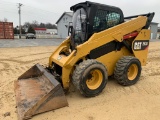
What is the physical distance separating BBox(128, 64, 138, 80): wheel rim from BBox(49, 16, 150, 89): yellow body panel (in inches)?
17.0

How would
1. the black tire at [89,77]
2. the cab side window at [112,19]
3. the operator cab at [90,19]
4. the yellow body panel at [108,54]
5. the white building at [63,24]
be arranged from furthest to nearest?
the white building at [63,24] < the cab side window at [112,19] < the operator cab at [90,19] < the yellow body panel at [108,54] < the black tire at [89,77]

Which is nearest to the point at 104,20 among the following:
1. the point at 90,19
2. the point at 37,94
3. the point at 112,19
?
the point at 112,19

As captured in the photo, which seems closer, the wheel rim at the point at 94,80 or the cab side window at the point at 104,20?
the wheel rim at the point at 94,80

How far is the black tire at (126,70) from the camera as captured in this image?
15.9 ft

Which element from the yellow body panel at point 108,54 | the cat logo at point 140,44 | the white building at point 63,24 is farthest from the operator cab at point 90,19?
the white building at point 63,24

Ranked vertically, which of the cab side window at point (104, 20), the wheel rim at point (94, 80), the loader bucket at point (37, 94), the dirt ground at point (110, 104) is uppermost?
the cab side window at point (104, 20)

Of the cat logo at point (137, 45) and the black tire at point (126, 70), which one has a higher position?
the cat logo at point (137, 45)

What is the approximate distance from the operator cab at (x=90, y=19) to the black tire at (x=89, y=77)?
2.82 feet

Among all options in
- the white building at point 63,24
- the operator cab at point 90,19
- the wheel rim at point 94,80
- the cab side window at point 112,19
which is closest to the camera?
the wheel rim at point 94,80

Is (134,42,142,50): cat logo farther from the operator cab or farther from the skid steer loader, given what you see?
the operator cab

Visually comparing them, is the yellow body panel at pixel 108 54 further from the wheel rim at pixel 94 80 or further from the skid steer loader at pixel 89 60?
the wheel rim at pixel 94 80

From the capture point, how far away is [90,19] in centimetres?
464

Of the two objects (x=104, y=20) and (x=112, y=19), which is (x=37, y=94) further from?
(x=112, y=19)

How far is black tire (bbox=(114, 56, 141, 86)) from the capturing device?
4.85 m
